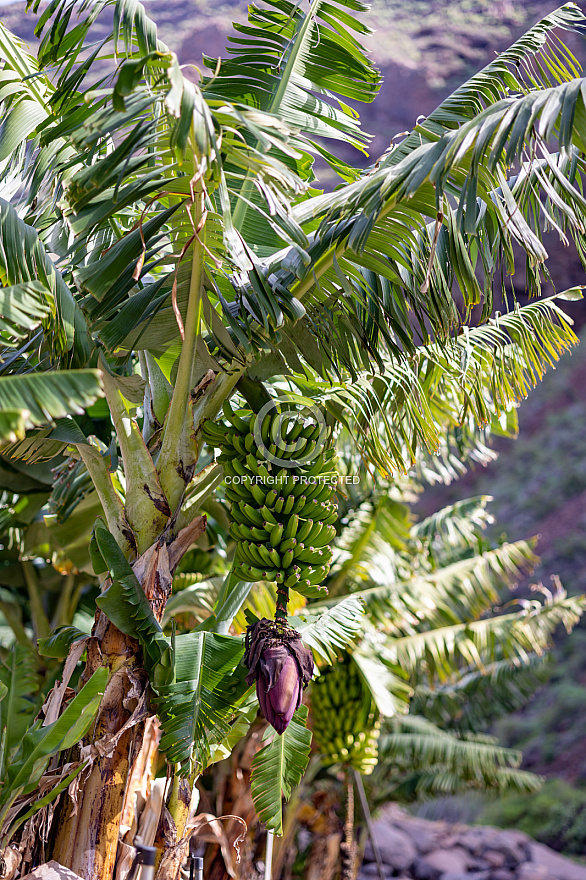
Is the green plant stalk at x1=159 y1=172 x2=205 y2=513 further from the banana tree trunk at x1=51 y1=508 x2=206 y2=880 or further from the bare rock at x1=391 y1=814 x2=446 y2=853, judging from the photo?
the bare rock at x1=391 y1=814 x2=446 y2=853

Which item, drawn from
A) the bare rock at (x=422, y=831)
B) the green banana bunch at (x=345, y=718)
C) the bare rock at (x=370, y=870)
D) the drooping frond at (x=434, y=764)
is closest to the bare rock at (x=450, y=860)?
the bare rock at (x=422, y=831)

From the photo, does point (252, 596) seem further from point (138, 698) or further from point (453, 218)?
point (453, 218)

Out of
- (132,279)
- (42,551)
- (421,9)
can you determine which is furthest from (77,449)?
(421,9)

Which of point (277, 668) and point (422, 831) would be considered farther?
point (422, 831)

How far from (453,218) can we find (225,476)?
1204 millimetres

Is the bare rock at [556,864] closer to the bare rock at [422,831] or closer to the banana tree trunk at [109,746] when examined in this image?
the bare rock at [422,831]

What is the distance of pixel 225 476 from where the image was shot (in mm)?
2447

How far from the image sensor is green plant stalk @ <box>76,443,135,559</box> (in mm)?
Result: 2498

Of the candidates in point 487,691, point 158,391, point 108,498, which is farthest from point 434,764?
point 158,391

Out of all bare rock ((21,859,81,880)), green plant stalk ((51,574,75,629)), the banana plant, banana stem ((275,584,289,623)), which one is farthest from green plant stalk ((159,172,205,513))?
green plant stalk ((51,574,75,629))

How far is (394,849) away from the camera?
423 inches

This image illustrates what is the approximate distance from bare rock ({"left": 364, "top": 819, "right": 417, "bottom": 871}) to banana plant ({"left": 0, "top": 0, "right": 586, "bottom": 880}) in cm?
975

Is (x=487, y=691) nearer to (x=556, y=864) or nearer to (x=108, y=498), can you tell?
(x=556, y=864)

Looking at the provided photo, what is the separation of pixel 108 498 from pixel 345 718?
9.68ft
